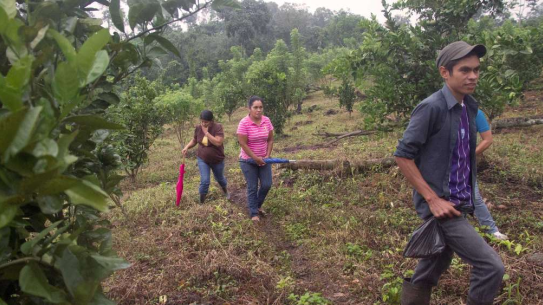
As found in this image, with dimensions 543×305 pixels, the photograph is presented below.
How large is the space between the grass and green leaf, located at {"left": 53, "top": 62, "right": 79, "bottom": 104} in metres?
2.65

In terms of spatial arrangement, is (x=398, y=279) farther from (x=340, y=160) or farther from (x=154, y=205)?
(x=154, y=205)

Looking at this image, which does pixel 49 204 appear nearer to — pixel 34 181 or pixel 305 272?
pixel 34 181

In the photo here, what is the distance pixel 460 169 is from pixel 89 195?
2.17 meters

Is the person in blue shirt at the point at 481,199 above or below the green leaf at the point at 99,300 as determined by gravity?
below

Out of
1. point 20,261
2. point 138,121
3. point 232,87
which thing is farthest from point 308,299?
point 232,87

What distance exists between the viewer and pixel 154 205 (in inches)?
234

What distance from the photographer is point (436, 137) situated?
2.38m

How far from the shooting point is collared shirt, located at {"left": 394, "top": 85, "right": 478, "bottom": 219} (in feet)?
7.70

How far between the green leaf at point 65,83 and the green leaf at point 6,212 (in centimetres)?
25

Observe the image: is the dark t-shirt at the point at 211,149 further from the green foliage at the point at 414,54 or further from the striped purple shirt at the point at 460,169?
the striped purple shirt at the point at 460,169

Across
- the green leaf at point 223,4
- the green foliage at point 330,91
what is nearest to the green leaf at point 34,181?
the green leaf at point 223,4

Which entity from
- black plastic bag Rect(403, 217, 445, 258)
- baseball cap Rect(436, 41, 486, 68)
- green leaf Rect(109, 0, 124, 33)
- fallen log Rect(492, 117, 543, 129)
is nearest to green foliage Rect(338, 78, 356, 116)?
fallen log Rect(492, 117, 543, 129)

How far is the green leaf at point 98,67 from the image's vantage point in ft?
3.04

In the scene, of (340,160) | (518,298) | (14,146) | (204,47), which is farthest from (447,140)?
(204,47)
